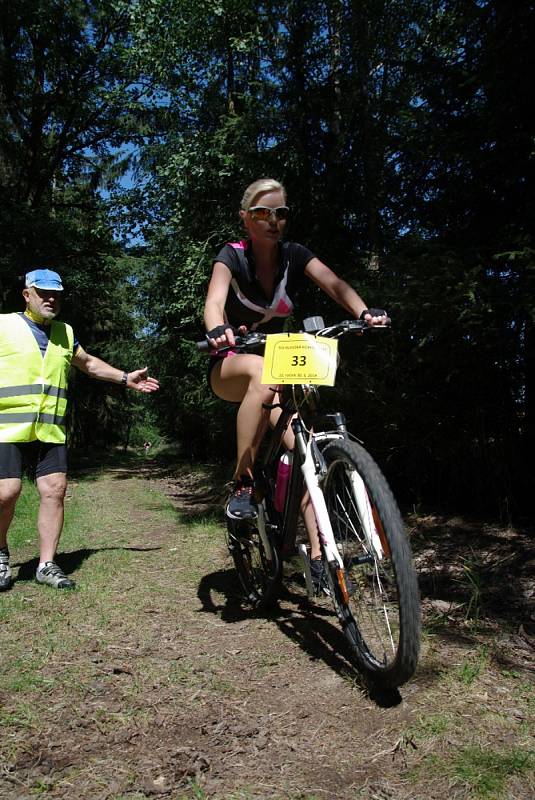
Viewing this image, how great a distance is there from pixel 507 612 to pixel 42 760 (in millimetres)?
2463

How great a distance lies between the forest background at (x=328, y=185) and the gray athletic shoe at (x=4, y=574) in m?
3.22

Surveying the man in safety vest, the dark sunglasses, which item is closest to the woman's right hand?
the dark sunglasses

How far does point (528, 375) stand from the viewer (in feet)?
16.5

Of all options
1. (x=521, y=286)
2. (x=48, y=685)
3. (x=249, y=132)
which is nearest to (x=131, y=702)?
(x=48, y=685)

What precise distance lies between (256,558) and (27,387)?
1.92 m

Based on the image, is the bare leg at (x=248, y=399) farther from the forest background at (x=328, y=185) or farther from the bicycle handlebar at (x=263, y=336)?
the forest background at (x=328, y=185)

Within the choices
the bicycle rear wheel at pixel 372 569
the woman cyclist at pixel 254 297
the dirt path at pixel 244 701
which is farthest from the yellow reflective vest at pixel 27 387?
the bicycle rear wheel at pixel 372 569

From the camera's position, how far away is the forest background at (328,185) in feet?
16.0

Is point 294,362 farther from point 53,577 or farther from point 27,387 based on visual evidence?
point 53,577

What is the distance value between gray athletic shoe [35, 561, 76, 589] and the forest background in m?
3.00

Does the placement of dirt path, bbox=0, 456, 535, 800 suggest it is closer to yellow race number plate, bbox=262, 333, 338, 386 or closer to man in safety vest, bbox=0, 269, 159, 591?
man in safety vest, bbox=0, 269, 159, 591

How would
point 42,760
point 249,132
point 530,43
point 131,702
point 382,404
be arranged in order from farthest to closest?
point 249,132 < point 382,404 < point 530,43 < point 131,702 < point 42,760

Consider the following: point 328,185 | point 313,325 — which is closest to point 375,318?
point 313,325

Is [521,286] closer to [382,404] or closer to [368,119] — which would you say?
[382,404]
